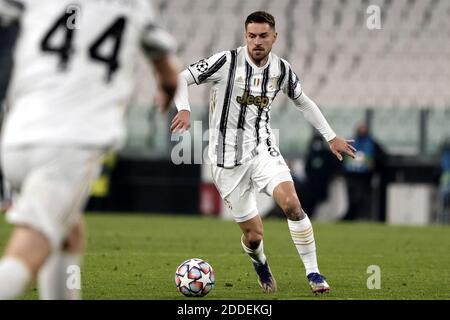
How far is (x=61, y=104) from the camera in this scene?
4.89 meters

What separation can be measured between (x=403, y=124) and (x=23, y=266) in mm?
17159

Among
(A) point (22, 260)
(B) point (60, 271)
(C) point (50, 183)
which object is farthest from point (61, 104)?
(B) point (60, 271)

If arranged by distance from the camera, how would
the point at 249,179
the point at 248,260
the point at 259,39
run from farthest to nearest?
1. the point at 248,260
2. the point at 249,179
3. the point at 259,39

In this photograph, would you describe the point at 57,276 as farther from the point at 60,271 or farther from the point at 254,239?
the point at 254,239

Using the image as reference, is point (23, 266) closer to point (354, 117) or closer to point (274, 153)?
point (274, 153)

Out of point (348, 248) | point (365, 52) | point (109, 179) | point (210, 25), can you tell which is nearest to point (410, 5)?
point (365, 52)

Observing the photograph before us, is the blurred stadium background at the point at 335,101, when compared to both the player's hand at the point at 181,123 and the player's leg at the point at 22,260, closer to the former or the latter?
the player's hand at the point at 181,123

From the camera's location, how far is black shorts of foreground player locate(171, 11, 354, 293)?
28.8ft

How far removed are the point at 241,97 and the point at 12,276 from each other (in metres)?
4.54

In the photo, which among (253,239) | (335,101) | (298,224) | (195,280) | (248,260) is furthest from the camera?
(335,101)

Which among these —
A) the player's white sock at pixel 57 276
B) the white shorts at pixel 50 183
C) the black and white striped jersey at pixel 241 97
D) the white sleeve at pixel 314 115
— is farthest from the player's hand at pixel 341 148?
the white shorts at pixel 50 183

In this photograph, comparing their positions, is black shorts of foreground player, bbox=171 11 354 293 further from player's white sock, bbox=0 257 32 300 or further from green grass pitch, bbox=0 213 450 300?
player's white sock, bbox=0 257 32 300

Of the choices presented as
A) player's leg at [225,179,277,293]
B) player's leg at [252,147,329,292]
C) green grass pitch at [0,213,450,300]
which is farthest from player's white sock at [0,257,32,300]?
player's leg at [225,179,277,293]

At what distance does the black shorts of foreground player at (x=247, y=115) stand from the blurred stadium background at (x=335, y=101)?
8933mm
